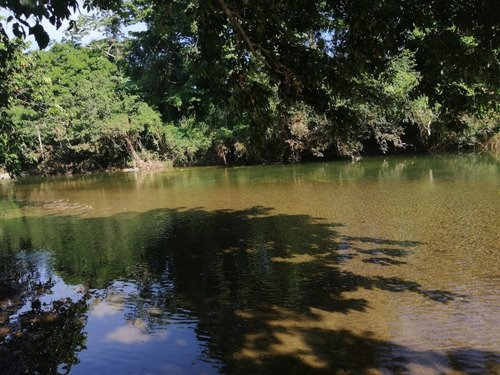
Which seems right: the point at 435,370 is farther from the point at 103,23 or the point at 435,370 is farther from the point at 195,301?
the point at 103,23

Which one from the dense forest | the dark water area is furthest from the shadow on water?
the dense forest

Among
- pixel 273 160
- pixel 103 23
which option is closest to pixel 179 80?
pixel 273 160

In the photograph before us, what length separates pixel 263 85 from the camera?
5555mm

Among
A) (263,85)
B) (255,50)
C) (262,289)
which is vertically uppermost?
(255,50)

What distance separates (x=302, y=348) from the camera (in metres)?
3.94

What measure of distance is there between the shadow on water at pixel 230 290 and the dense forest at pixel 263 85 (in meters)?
1.90

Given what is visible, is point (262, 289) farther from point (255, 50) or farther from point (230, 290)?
point (255, 50)

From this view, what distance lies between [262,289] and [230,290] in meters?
0.42

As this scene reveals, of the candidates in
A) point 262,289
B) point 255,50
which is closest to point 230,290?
point 262,289

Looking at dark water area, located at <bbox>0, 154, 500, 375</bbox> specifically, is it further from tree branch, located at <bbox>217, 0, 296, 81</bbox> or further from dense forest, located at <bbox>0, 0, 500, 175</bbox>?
tree branch, located at <bbox>217, 0, 296, 81</bbox>

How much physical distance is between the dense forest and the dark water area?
1.89m

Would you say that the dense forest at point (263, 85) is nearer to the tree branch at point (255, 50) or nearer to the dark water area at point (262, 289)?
the tree branch at point (255, 50)

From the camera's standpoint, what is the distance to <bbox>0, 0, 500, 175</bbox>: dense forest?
4.50 metres

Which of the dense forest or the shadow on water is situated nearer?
the shadow on water
